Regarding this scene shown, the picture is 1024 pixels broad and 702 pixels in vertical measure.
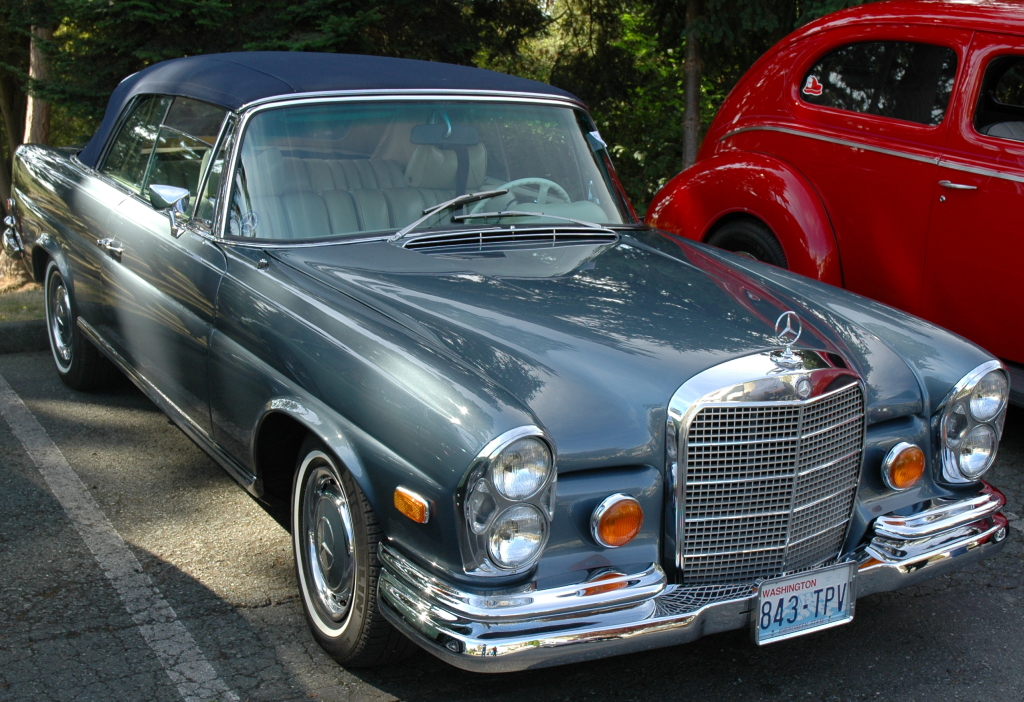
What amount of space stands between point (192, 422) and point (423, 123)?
4.70 feet

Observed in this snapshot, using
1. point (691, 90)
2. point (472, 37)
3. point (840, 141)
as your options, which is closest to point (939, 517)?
point (840, 141)

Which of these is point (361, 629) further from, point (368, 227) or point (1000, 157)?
point (1000, 157)

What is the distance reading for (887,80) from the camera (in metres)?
5.05

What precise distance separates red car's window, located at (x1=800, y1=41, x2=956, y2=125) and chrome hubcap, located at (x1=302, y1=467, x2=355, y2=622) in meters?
3.59

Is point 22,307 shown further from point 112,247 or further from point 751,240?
point 751,240

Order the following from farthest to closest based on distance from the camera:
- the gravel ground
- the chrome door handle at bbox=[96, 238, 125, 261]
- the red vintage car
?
1. the gravel ground
2. the red vintage car
3. the chrome door handle at bbox=[96, 238, 125, 261]

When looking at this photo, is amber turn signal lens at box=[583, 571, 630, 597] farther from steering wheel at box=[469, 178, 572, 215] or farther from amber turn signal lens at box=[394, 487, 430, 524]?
steering wheel at box=[469, 178, 572, 215]

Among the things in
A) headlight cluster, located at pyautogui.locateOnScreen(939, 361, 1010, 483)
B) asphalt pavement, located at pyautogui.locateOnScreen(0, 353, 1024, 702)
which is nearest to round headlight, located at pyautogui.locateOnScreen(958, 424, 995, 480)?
headlight cluster, located at pyautogui.locateOnScreen(939, 361, 1010, 483)

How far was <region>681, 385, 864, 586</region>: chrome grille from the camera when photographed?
2.57 meters

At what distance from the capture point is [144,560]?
11.5 feet

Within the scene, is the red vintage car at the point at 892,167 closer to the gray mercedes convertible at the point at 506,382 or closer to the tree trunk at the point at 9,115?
the gray mercedes convertible at the point at 506,382

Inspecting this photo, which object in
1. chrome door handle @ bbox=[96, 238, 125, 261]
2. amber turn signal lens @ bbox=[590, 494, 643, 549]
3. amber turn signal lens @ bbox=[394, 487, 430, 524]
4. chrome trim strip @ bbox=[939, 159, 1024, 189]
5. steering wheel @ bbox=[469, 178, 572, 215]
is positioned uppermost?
steering wheel @ bbox=[469, 178, 572, 215]

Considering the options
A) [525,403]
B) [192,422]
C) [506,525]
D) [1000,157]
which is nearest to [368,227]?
[192,422]

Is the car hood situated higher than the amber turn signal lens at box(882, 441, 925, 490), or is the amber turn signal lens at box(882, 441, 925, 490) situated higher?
the car hood
